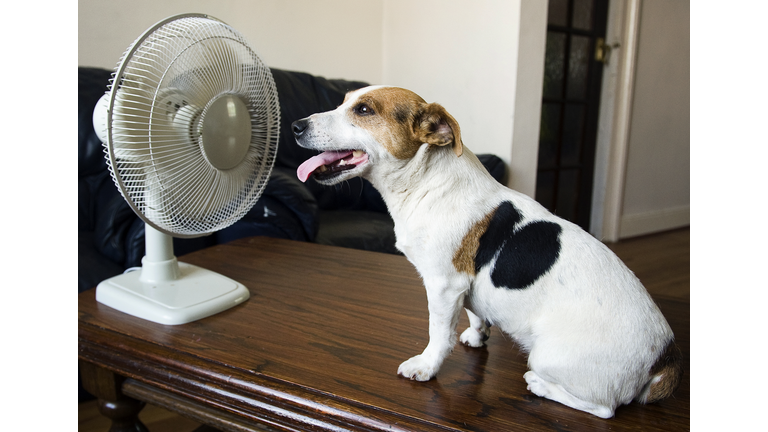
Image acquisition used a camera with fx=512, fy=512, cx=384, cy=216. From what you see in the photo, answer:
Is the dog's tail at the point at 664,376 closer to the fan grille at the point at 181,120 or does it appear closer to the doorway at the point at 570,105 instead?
the fan grille at the point at 181,120

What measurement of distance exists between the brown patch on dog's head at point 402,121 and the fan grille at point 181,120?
1.04 feet

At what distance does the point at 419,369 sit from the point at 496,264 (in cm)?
19

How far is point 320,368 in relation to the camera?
776 millimetres

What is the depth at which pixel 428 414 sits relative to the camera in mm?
662

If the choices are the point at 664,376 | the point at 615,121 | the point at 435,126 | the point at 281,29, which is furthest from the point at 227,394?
the point at 615,121

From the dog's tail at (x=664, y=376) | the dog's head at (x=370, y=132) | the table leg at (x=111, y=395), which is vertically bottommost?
the table leg at (x=111, y=395)

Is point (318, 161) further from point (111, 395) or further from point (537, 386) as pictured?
point (111, 395)

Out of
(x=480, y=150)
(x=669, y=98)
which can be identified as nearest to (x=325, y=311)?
(x=480, y=150)

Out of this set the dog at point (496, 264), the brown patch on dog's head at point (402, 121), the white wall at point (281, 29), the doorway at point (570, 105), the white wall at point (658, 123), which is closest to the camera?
the dog at point (496, 264)

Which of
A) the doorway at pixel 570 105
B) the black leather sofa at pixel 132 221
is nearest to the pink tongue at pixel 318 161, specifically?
the black leather sofa at pixel 132 221

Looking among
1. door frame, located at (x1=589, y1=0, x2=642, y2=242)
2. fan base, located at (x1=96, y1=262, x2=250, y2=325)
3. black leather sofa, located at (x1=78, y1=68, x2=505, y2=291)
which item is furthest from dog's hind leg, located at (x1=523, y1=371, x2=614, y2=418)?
door frame, located at (x1=589, y1=0, x2=642, y2=242)

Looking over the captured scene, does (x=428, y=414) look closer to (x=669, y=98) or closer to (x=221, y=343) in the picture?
(x=221, y=343)

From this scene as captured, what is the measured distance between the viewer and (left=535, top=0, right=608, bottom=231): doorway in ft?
11.3

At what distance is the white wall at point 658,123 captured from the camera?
3.83 metres
